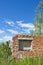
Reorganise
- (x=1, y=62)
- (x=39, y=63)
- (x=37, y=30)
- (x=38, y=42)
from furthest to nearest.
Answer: (x=37, y=30), (x=38, y=42), (x=1, y=62), (x=39, y=63)

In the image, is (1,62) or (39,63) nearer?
(39,63)

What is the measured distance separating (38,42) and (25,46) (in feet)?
3.54

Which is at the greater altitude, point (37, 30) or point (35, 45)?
point (37, 30)

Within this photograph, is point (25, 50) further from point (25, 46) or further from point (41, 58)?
point (41, 58)

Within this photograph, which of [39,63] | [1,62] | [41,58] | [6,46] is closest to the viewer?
[39,63]

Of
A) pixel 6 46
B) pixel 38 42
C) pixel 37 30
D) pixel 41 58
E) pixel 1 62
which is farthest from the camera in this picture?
pixel 37 30

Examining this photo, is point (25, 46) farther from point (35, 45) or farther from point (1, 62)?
point (1, 62)

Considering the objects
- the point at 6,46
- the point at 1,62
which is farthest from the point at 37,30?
the point at 1,62

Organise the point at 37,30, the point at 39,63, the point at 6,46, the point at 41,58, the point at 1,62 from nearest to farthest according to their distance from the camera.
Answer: the point at 39,63 → the point at 41,58 → the point at 1,62 → the point at 6,46 → the point at 37,30

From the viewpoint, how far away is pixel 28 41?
17.6 meters

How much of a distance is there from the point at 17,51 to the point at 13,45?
1.70ft

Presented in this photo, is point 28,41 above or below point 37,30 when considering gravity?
below

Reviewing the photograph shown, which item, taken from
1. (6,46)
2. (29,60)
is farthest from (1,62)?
(6,46)

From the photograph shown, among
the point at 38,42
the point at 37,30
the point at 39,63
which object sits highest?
the point at 37,30
